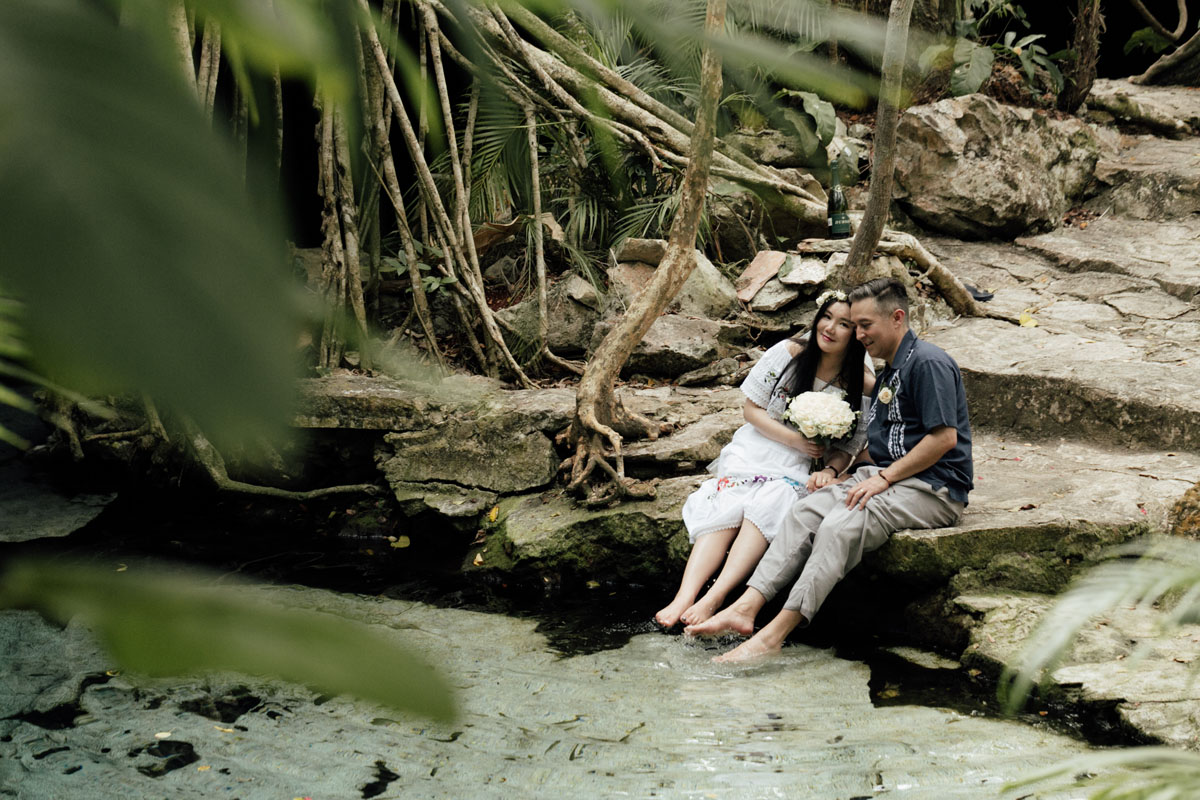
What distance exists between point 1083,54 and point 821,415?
17.9 feet

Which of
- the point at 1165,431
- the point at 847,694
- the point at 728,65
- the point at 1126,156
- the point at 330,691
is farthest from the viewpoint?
the point at 1126,156

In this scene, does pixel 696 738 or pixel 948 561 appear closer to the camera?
pixel 696 738

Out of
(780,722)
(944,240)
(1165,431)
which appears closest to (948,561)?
(780,722)

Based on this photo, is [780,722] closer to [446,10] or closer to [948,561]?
[948,561]

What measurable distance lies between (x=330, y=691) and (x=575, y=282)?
18.9ft

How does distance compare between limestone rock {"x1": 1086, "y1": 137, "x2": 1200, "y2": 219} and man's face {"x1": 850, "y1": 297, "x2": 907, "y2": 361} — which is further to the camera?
limestone rock {"x1": 1086, "y1": 137, "x2": 1200, "y2": 219}

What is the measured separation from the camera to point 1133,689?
2.60 m

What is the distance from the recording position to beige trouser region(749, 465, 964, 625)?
3305 millimetres

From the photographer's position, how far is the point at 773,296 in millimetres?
5750

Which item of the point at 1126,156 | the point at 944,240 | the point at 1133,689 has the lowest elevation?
the point at 1133,689

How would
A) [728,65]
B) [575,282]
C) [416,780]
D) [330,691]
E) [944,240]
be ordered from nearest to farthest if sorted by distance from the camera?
1. [330,691]
2. [728,65]
3. [416,780]
4. [575,282]
5. [944,240]

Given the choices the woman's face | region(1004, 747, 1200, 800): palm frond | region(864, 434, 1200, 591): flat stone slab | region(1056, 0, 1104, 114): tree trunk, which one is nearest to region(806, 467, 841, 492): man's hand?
region(864, 434, 1200, 591): flat stone slab

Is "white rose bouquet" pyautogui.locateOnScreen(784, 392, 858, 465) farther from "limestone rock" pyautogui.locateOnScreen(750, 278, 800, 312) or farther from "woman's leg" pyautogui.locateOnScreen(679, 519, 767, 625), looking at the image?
"limestone rock" pyautogui.locateOnScreen(750, 278, 800, 312)

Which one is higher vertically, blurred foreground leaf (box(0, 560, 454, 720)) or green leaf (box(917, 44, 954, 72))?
green leaf (box(917, 44, 954, 72))
